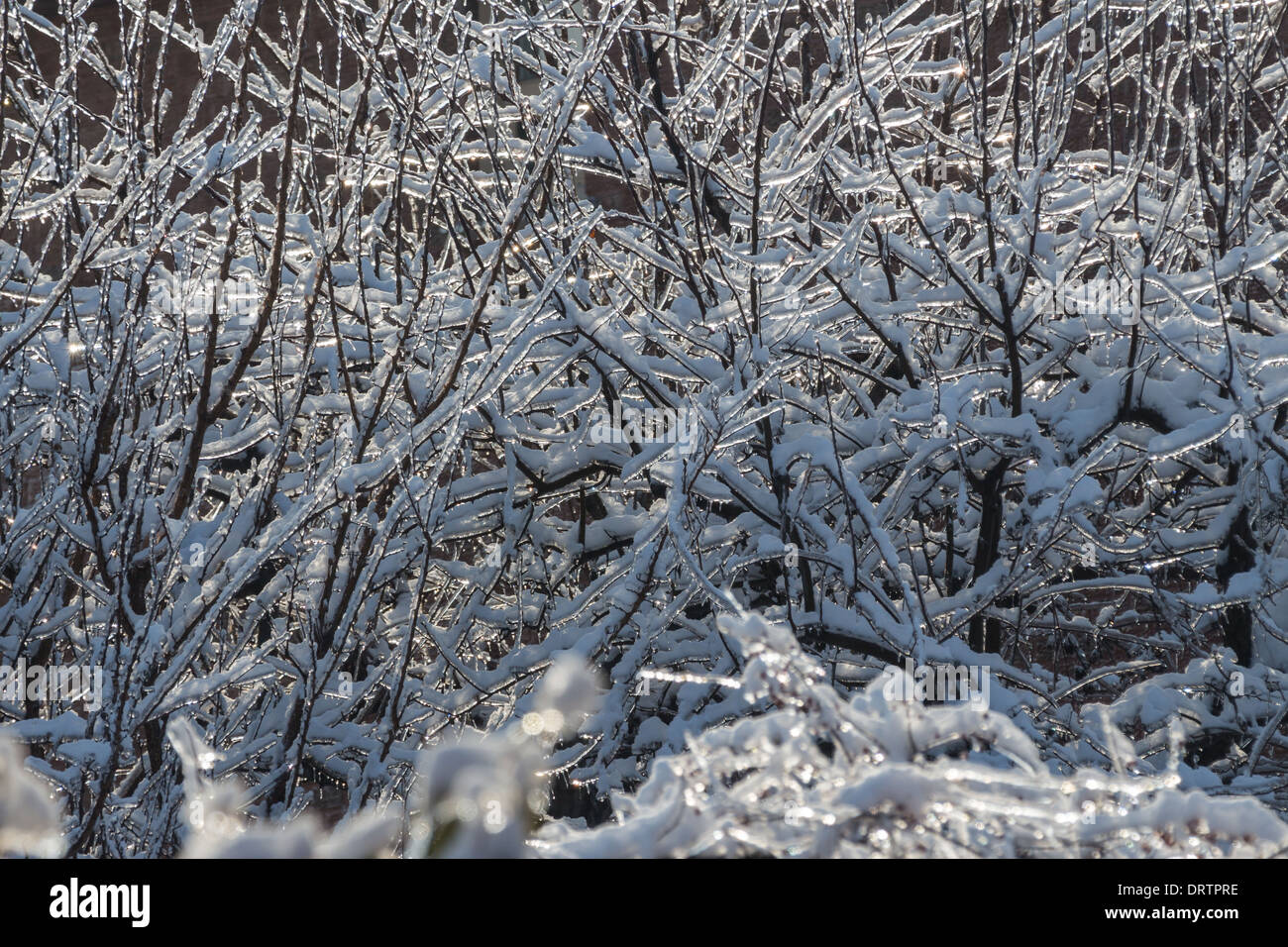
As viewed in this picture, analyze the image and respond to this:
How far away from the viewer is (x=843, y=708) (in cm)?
89

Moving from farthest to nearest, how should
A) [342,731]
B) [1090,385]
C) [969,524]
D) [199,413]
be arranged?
[969,524], [1090,385], [342,731], [199,413]

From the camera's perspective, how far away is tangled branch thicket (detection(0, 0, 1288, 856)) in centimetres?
223

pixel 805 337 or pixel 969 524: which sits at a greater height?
pixel 805 337

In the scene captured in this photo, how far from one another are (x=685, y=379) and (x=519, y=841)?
226 cm

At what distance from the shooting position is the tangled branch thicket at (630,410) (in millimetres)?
2230

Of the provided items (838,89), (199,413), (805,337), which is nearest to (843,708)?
(199,413)

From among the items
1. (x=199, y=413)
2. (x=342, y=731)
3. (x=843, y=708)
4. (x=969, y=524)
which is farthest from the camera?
(x=969, y=524)

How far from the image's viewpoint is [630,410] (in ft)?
10.1
